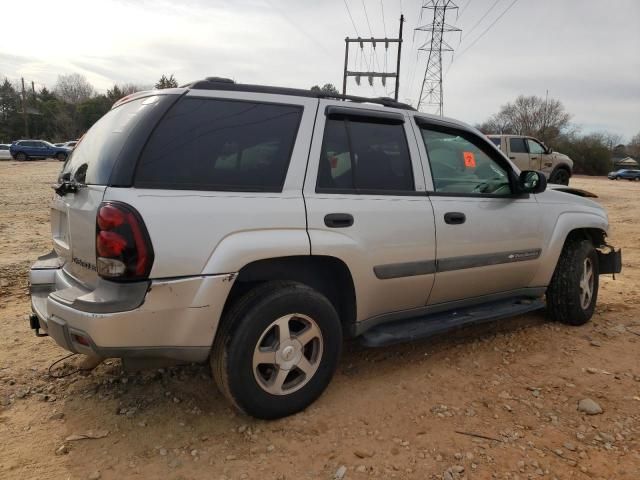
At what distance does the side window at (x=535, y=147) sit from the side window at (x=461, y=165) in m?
13.1

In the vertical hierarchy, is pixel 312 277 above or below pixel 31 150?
below

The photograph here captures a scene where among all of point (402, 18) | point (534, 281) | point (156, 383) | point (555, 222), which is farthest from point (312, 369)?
point (402, 18)

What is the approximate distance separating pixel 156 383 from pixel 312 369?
110cm

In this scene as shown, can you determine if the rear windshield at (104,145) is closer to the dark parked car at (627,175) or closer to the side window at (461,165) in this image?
the side window at (461,165)

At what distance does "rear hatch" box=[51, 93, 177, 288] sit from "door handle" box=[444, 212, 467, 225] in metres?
1.92

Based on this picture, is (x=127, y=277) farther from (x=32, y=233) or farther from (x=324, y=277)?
(x=32, y=233)

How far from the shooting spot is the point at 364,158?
10.3 ft

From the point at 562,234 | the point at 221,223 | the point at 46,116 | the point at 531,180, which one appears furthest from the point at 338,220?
the point at 46,116

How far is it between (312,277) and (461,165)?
1533 mm

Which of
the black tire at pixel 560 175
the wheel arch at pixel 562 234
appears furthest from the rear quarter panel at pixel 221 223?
the black tire at pixel 560 175

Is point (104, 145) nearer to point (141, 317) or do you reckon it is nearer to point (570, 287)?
point (141, 317)

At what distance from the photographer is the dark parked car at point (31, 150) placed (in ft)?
120

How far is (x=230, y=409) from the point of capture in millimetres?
2936

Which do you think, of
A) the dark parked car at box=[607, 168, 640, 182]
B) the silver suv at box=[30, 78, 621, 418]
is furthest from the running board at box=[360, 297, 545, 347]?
the dark parked car at box=[607, 168, 640, 182]
